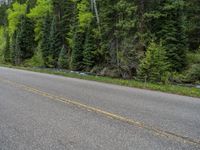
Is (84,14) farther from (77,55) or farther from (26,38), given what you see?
(26,38)

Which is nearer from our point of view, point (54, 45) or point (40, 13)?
point (54, 45)

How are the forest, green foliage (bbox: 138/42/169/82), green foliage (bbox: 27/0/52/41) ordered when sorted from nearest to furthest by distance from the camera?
green foliage (bbox: 138/42/169/82) → the forest → green foliage (bbox: 27/0/52/41)

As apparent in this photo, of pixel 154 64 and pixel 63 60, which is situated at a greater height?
pixel 63 60

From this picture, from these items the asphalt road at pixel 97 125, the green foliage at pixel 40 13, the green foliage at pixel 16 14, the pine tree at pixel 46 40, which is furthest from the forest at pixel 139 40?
the green foliage at pixel 16 14

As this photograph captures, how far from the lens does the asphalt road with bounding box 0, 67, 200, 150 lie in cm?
472

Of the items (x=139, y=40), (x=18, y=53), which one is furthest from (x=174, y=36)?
(x=18, y=53)

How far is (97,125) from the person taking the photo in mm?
5859

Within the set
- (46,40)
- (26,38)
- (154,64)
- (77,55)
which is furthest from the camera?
(26,38)

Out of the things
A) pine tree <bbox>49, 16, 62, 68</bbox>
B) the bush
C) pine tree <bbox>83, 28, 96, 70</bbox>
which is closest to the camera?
the bush

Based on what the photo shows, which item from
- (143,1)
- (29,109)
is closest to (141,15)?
(143,1)

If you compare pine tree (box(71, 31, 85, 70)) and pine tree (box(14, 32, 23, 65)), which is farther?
pine tree (box(14, 32, 23, 65))

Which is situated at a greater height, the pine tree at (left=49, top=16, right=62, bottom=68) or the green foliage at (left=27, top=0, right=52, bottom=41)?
the green foliage at (left=27, top=0, right=52, bottom=41)

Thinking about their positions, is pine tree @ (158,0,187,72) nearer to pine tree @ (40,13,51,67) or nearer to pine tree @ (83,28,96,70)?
pine tree @ (83,28,96,70)

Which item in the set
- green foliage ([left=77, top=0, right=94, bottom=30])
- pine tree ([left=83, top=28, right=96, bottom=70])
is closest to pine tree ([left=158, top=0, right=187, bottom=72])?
pine tree ([left=83, top=28, right=96, bottom=70])
